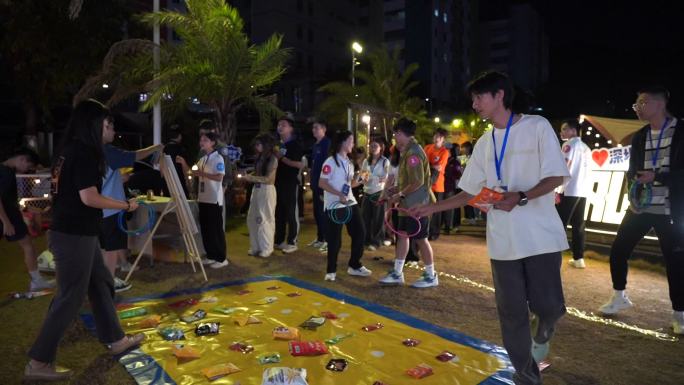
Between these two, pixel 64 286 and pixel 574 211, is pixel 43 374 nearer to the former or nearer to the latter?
pixel 64 286

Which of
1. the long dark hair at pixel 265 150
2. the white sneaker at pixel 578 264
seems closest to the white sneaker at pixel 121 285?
the long dark hair at pixel 265 150

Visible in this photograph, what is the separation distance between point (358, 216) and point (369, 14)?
6001 centimetres

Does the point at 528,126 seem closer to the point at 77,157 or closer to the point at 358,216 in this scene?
the point at 77,157

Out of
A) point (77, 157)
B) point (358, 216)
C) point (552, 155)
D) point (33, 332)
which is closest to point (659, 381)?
point (552, 155)

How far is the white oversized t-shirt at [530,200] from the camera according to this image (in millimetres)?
2793

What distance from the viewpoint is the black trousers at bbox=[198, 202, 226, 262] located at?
22.1 ft

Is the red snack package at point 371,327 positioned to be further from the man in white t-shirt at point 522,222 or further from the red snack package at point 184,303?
the red snack package at point 184,303

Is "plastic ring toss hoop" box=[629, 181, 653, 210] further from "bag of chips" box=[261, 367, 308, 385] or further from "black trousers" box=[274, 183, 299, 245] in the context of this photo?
"black trousers" box=[274, 183, 299, 245]

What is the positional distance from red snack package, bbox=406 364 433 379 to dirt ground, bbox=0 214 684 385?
839 millimetres

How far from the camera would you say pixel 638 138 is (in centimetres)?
458

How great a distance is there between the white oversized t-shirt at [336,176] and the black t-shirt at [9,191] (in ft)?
11.1

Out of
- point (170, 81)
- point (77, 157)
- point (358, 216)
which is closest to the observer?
point (77, 157)

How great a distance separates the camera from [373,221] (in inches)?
336

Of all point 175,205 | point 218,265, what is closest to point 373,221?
point 218,265
